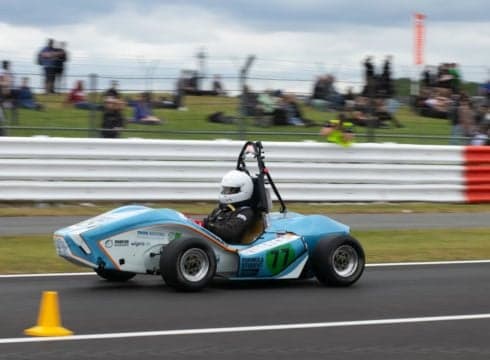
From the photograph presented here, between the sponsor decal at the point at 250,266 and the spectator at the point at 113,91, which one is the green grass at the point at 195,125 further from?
the sponsor decal at the point at 250,266

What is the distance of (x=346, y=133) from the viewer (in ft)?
62.3

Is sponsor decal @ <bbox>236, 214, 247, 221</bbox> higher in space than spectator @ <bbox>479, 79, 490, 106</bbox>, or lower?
lower

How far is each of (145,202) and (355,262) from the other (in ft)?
→ 25.7

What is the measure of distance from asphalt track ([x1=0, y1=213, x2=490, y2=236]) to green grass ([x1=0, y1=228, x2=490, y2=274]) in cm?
60

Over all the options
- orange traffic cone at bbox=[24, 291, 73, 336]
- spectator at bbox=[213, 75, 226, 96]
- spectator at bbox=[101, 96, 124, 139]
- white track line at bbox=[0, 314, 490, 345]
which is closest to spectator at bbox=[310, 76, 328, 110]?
spectator at bbox=[213, 75, 226, 96]

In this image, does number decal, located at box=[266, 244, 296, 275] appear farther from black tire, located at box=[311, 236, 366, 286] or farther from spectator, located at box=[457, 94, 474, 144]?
spectator, located at box=[457, 94, 474, 144]

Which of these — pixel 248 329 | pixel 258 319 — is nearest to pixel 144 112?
pixel 258 319

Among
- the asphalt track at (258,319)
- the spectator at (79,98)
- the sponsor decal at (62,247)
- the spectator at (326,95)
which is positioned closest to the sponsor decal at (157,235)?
the asphalt track at (258,319)

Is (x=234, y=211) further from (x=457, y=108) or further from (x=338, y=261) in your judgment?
(x=457, y=108)

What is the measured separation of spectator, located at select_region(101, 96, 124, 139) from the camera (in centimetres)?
1809

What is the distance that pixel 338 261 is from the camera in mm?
10453

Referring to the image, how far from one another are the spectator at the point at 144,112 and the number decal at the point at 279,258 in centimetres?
845

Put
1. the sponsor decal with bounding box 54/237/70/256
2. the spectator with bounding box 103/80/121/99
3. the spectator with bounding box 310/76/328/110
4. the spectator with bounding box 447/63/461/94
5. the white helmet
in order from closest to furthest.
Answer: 1. the sponsor decal with bounding box 54/237/70/256
2. the white helmet
3. the spectator with bounding box 103/80/121/99
4. the spectator with bounding box 310/76/328/110
5. the spectator with bounding box 447/63/461/94

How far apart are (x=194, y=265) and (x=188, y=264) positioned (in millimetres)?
76
